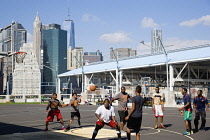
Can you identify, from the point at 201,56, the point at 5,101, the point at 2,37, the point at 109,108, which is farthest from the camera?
the point at 5,101

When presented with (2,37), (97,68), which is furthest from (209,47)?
(2,37)

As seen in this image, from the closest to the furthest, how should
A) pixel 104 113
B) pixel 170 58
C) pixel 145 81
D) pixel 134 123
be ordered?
1. pixel 134 123
2. pixel 104 113
3. pixel 170 58
4. pixel 145 81

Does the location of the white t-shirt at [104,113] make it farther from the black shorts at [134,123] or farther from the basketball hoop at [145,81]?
the basketball hoop at [145,81]

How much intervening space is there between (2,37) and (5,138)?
1070 centimetres

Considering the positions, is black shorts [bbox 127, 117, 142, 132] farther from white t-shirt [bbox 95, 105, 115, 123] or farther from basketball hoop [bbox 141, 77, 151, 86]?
basketball hoop [bbox 141, 77, 151, 86]

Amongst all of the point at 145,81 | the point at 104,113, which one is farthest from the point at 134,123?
the point at 145,81

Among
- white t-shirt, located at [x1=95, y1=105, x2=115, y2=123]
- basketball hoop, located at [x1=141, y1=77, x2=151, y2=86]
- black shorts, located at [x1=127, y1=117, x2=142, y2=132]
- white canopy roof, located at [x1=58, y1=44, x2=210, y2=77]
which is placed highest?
white canopy roof, located at [x1=58, y1=44, x2=210, y2=77]

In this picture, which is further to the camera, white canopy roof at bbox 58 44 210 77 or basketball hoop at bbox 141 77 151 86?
basketball hoop at bbox 141 77 151 86

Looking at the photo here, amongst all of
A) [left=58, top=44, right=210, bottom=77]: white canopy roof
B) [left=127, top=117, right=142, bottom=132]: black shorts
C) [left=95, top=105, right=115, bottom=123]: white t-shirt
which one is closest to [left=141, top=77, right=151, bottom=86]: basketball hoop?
[left=58, top=44, right=210, bottom=77]: white canopy roof

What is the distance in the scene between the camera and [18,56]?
72.5ft

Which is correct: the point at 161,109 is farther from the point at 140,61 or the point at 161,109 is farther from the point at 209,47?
the point at 140,61

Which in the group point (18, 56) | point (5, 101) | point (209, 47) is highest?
point (209, 47)

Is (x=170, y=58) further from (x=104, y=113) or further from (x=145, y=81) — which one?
(x=104, y=113)

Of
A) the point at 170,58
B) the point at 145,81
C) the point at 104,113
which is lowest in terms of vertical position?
the point at 104,113
